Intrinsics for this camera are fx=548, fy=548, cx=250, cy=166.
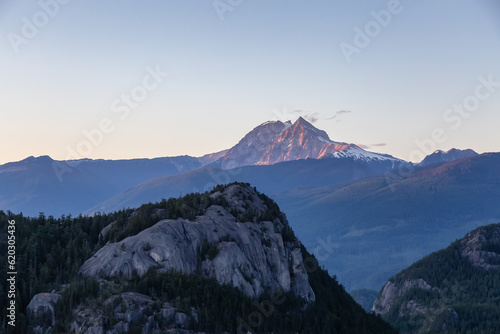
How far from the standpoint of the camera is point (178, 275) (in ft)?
408

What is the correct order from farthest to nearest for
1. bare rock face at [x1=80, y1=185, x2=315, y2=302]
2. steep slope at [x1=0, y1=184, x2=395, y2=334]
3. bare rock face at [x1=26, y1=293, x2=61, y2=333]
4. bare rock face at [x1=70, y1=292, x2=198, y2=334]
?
bare rock face at [x1=80, y1=185, x2=315, y2=302] < steep slope at [x1=0, y1=184, x2=395, y2=334] < bare rock face at [x1=26, y1=293, x2=61, y2=333] < bare rock face at [x1=70, y1=292, x2=198, y2=334]

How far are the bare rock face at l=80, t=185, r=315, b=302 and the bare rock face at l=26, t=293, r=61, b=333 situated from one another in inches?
566

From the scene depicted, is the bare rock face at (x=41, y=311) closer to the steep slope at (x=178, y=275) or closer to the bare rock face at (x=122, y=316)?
the steep slope at (x=178, y=275)

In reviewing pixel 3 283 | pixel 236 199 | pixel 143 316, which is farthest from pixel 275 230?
pixel 3 283

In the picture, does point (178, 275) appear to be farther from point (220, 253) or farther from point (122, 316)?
point (122, 316)

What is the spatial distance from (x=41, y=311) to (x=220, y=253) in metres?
45.9

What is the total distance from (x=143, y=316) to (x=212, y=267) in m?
29.9

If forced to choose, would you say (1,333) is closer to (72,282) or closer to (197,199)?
(72,282)

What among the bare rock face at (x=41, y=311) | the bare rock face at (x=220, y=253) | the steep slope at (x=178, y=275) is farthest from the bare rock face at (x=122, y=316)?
the bare rock face at (x=220, y=253)

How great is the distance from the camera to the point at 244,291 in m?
134

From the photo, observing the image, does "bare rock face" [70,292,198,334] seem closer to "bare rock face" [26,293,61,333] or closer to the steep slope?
the steep slope

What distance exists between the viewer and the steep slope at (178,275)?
10738 centimetres

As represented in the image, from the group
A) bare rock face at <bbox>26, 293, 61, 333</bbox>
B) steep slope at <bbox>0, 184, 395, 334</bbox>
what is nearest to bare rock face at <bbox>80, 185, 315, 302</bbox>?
steep slope at <bbox>0, 184, 395, 334</bbox>

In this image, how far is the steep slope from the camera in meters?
107
